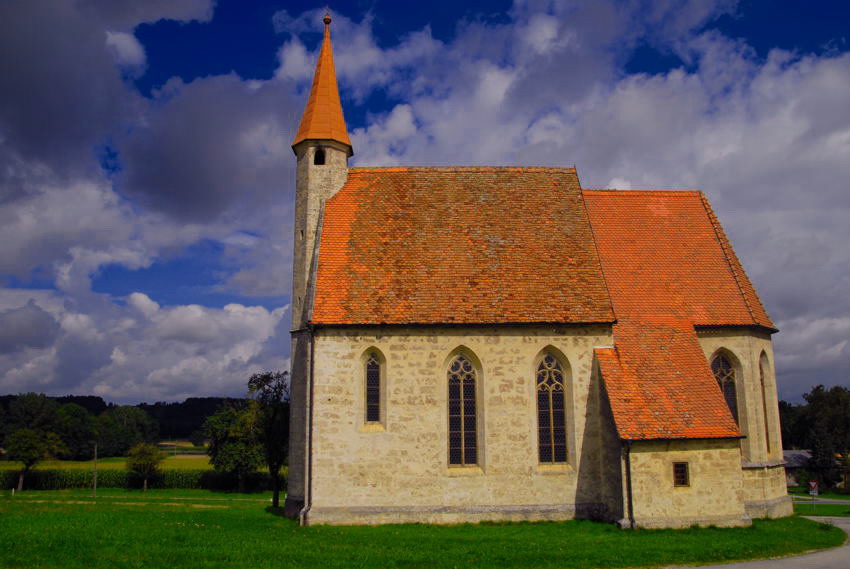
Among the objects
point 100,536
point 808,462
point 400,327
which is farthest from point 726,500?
point 808,462

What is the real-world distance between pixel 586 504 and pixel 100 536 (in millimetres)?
14646

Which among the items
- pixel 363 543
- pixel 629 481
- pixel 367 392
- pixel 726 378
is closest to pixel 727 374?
pixel 726 378

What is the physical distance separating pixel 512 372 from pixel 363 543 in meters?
7.86

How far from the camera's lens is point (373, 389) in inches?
840

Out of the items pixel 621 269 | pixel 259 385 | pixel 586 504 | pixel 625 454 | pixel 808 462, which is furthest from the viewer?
pixel 808 462

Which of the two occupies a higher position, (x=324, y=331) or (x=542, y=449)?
(x=324, y=331)

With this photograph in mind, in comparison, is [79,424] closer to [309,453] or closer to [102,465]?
[102,465]

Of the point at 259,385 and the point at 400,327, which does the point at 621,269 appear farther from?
the point at 259,385

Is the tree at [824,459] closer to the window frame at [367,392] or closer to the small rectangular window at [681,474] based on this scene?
the small rectangular window at [681,474]

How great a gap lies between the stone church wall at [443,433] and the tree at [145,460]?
47681mm

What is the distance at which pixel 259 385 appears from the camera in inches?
1073

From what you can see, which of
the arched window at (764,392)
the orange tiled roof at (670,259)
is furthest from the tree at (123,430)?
the arched window at (764,392)

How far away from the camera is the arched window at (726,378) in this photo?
2369 cm

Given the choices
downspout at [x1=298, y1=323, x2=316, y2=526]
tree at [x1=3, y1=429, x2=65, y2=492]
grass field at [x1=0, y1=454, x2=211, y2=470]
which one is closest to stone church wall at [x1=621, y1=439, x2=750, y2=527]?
downspout at [x1=298, y1=323, x2=316, y2=526]
